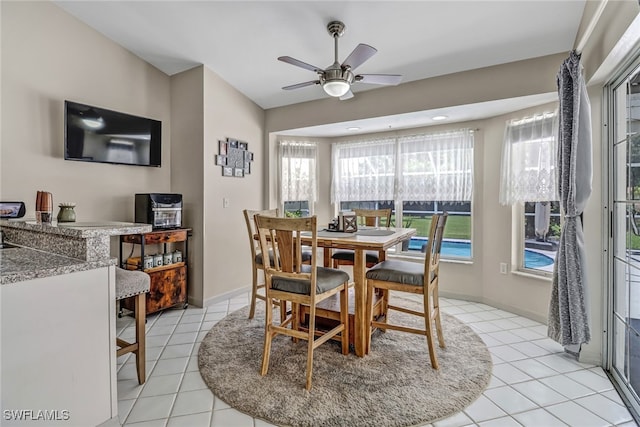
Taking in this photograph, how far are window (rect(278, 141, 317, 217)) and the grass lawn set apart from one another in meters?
1.28

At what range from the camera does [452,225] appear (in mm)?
3916

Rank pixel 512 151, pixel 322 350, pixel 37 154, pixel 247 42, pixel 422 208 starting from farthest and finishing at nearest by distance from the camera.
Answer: pixel 422 208, pixel 512 151, pixel 247 42, pixel 37 154, pixel 322 350

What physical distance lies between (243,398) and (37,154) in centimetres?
262

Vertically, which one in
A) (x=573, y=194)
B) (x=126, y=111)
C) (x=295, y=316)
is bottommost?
(x=295, y=316)

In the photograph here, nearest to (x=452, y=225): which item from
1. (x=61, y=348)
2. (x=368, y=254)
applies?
(x=368, y=254)

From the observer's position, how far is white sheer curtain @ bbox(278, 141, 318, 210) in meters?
4.39

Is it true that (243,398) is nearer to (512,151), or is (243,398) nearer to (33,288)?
(33,288)

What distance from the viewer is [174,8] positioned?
8.29 feet

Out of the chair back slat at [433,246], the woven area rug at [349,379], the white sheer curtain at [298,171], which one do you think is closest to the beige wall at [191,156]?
the woven area rug at [349,379]

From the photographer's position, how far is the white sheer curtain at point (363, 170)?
163 inches

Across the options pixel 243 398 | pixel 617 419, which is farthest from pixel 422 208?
pixel 243 398

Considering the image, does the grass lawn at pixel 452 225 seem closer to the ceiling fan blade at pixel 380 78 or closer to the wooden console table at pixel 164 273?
the ceiling fan blade at pixel 380 78

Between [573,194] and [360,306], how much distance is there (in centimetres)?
170

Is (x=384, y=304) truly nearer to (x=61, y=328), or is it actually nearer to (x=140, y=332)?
(x=140, y=332)
